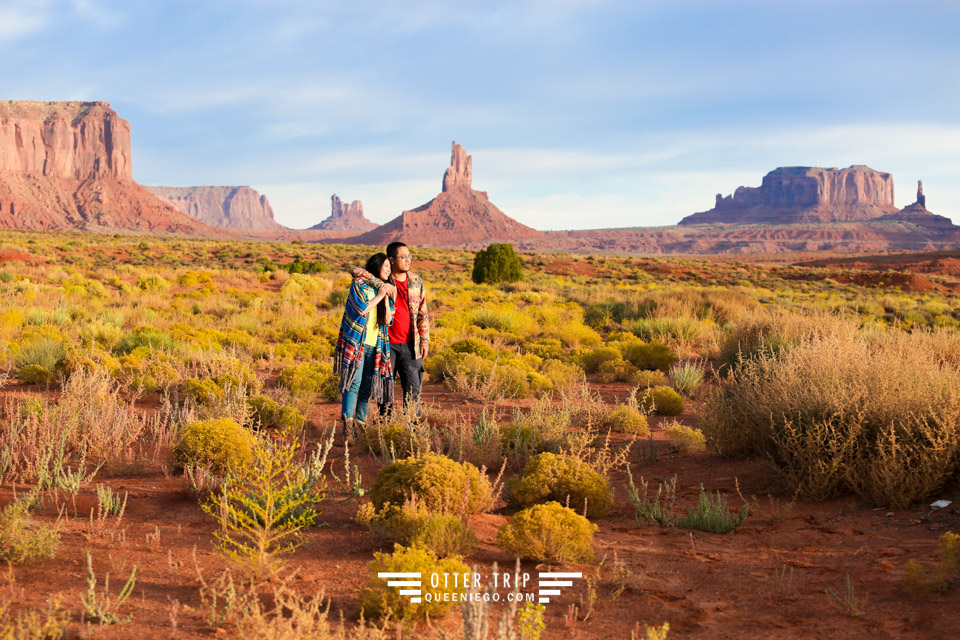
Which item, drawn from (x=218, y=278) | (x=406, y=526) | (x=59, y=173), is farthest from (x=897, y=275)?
(x=59, y=173)

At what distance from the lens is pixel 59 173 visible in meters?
140

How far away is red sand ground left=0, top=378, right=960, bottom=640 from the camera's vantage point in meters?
2.77

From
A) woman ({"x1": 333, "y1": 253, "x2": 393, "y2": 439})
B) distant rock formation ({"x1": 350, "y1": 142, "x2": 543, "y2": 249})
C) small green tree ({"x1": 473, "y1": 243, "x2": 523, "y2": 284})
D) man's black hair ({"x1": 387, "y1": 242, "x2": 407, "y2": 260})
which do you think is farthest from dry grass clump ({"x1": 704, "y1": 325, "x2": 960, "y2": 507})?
distant rock formation ({"x1": 350, "y1": 142, "x2": 543, "y2": 249})

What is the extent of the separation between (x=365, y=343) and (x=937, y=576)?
4.26 metres

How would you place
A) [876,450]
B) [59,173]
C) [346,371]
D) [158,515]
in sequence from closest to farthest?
1. [158,515]
2. [876,450]
3. [346,371]
4. [59,173]

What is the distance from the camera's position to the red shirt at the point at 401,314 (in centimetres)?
584

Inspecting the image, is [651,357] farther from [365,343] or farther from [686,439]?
[365,343]

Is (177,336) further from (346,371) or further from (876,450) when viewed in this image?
(876,450)

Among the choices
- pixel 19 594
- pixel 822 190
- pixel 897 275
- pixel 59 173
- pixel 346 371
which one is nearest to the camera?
pixel 19 594

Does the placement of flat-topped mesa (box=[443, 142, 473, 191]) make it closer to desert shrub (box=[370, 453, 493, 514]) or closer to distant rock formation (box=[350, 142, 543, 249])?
distant rock formation (box=[350, 142, 543, 249])

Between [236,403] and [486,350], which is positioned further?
[486,350]

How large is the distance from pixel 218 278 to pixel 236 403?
58.8ft

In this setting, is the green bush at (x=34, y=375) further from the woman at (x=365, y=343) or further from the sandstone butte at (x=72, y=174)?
the sandstone butte at (x=72, y=174)
